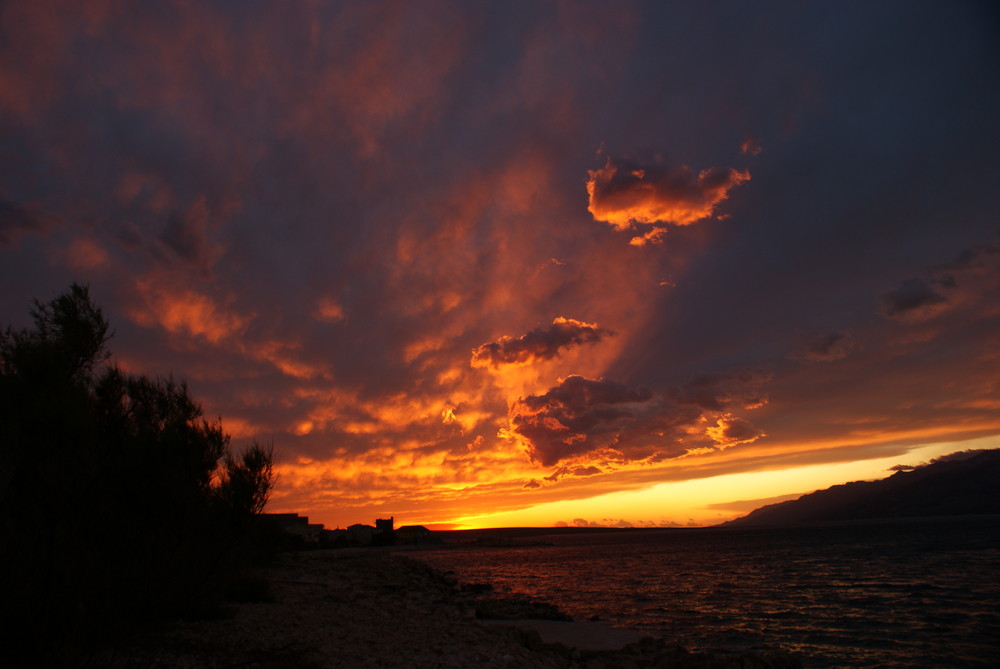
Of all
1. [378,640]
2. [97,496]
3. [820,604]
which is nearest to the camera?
[97,496]

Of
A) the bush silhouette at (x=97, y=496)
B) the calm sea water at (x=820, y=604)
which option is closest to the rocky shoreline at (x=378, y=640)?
the bush silhouette at (x=97, y=496)

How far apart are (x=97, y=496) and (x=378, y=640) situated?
9.36m

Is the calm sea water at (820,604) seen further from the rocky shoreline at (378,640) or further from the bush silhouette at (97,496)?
the bush silhouette at (97,496)

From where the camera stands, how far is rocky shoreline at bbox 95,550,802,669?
38.2 feet

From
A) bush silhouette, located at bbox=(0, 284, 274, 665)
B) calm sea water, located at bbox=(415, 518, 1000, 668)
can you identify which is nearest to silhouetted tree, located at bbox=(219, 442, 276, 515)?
bush silhouette, located at bbox=(0, 284, 274, 665)

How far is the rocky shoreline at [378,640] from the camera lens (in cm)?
1165

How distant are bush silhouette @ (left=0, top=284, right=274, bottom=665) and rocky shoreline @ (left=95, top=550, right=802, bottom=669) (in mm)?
1034

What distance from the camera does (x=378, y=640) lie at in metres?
15.9

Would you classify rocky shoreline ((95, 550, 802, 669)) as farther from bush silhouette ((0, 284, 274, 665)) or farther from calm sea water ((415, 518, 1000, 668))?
calm sea water ((415, 518, 1000, 668))

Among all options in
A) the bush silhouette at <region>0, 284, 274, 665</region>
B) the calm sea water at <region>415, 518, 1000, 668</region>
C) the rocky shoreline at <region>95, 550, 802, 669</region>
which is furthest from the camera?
the calm sea water at <region>415, 518, 1000, 668</region>

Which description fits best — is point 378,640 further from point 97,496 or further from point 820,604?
point 820,604

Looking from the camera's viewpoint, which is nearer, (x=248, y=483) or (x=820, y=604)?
(x=248, y=483)

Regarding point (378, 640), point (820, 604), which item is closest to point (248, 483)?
point (378, 640)

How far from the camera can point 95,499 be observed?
392 inches
